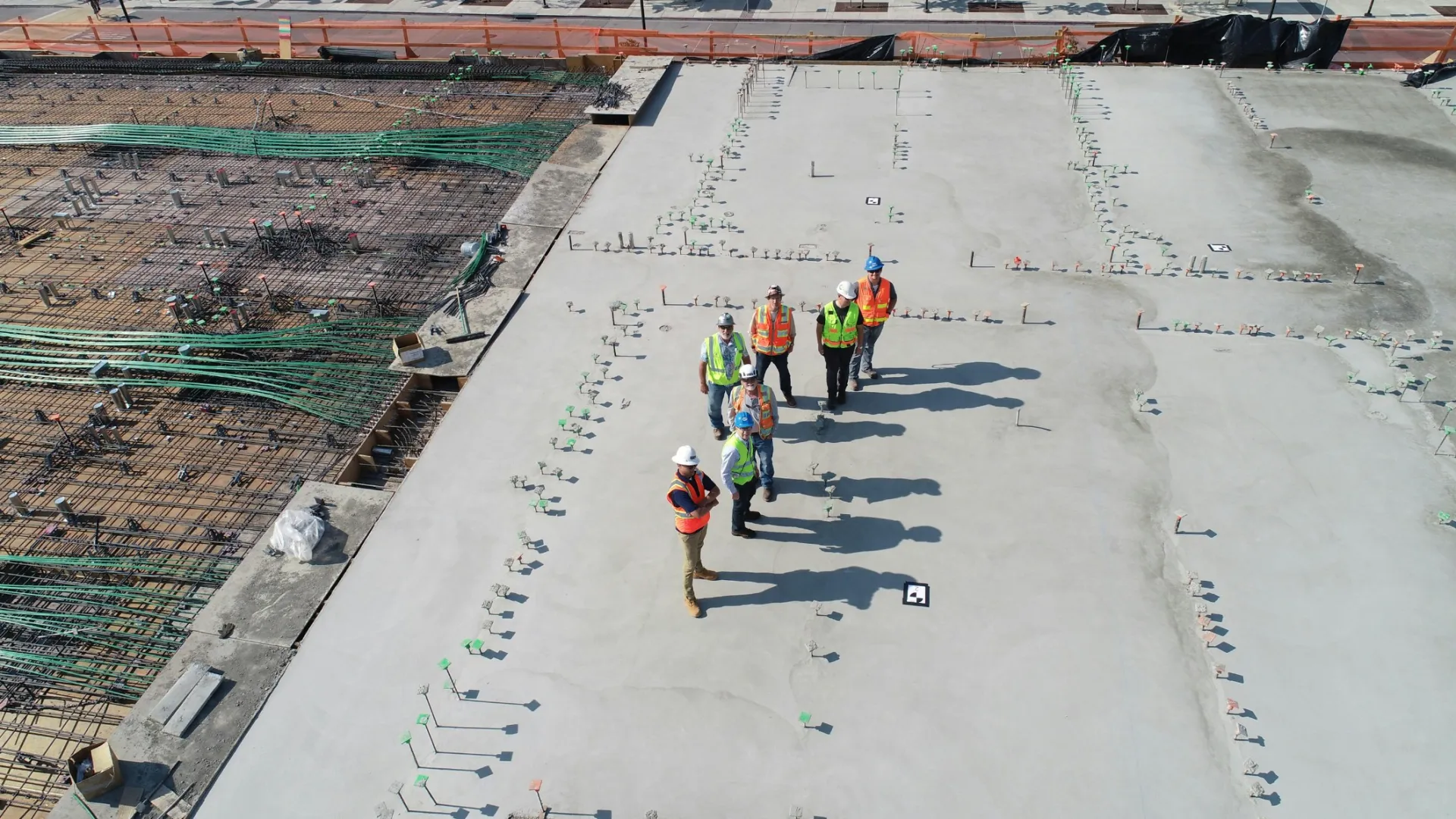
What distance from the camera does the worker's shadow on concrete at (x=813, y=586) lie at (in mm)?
7734

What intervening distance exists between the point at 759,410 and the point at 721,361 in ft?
3.16

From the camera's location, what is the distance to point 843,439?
9312 mm

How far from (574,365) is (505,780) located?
5.10m

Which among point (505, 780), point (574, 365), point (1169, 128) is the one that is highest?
point (1169, 128)

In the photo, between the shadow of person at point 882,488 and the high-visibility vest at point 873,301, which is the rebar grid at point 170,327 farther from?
the high-visibility vest at point 873,301

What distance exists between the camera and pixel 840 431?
9.44 m

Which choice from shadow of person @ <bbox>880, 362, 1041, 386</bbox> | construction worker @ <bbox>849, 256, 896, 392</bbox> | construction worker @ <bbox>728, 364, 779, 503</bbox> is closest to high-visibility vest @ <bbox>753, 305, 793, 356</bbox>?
construction worker @ <bbox>728, 364, 779, 503</bbox>

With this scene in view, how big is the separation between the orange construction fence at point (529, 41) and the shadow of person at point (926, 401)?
35.4 feet

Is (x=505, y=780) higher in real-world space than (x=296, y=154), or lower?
lower

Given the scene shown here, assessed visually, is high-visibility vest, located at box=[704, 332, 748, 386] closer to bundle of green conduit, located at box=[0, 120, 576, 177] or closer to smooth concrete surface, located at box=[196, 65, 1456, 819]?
smooth concrete surface, located at box=[196, 65, 1456, 819]

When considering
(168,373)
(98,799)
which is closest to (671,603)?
(98,799)

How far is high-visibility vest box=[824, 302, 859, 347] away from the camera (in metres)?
8.77

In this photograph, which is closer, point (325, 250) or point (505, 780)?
point (505, 780)

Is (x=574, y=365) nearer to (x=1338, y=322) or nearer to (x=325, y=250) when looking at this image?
(x=325, y=250)
